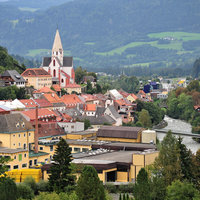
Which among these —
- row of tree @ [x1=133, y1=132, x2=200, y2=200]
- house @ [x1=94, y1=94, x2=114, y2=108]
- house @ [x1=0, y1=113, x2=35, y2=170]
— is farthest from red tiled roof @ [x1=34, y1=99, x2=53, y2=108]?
row of tree @ [x1=133, y1=132, x2=200, y2=200]

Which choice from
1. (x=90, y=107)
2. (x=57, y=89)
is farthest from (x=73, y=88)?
(x=90, y=107)

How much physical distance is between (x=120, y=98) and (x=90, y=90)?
4699mm

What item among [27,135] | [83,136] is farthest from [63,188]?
[83,136]

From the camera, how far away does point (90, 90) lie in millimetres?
94750

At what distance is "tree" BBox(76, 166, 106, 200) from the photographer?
110ft

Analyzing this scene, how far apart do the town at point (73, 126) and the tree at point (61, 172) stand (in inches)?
63.9

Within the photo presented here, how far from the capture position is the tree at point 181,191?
34.5 m

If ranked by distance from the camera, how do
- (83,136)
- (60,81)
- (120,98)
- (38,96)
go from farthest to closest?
(120,98) < (60,81) < (38,96) < (83,136)

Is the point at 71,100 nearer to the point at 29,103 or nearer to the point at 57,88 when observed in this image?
the point at 57,88

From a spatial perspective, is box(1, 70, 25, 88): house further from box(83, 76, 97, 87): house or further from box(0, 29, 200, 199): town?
box(83, 76, 97, 87): house

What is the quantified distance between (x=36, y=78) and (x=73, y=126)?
24.4 metres

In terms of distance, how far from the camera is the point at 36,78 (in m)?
82.8

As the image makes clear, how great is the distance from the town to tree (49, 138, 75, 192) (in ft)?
5.33

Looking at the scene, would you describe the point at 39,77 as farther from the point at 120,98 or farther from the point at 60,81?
the point at 120,98
